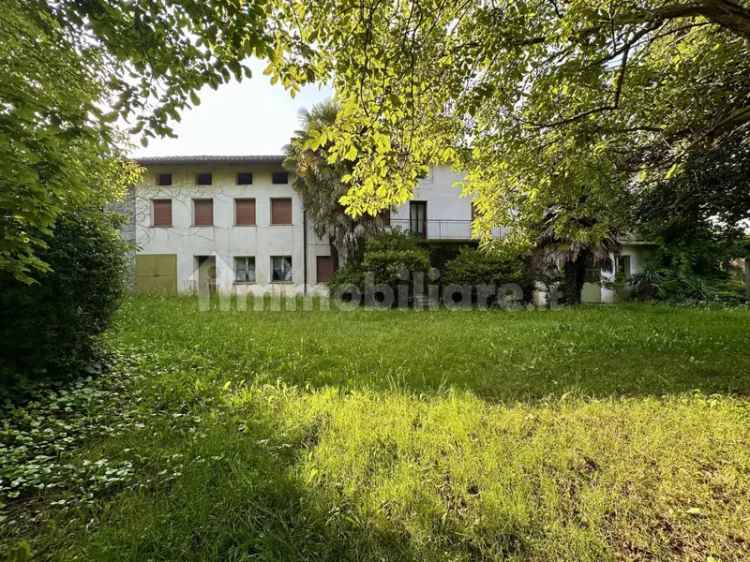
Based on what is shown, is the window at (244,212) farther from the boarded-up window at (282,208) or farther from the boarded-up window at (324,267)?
the boarded-up window at (324,267)

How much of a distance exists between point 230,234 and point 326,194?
6.34 metres

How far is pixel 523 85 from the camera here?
3625mm

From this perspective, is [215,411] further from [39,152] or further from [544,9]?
[544,9]

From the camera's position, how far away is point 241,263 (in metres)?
17.3

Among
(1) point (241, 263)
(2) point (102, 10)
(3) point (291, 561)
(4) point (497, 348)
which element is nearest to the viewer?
(3) point (291, 561)

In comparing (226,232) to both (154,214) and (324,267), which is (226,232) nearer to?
(154,214)

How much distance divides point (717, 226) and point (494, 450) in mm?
11411

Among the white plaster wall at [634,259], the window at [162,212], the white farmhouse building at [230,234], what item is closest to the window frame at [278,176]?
the white farmhouse building at [230,234]

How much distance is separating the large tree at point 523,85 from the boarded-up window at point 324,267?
1301 centimetres

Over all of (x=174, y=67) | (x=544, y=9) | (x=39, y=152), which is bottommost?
Answer: (x=39, y=152)

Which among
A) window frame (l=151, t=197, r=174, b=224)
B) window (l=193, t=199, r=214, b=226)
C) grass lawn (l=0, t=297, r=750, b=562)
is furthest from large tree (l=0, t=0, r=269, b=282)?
window frame (l=151, t=197, r=174, b=224)

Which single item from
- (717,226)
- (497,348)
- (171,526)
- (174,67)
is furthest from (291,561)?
(717,226)

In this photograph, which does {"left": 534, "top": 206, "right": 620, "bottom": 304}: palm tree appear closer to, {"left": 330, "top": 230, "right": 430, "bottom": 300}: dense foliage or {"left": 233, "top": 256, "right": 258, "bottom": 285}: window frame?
{"left": 330, "top": 230, "right": 430, "bottom": 300}: dense foliage

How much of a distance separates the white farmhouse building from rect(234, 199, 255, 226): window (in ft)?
0.16
